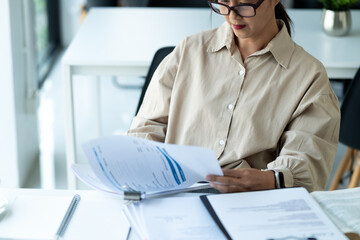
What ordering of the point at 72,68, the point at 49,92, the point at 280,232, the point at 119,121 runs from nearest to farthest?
Result: the point at 280,232 < the point at 72,68 < the point at 119,121 < the point at 49,92

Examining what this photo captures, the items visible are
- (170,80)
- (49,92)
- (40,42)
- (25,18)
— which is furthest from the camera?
(40,42)

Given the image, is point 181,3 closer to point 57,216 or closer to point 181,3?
point 181,3

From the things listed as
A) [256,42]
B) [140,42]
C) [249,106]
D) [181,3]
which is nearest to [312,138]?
[249,106]

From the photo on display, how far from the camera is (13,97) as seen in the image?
2527 millimetres

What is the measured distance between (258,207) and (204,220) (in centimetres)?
11

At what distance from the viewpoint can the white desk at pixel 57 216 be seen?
1.08 m

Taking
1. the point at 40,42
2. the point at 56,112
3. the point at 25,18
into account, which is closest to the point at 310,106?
the point at 25,18

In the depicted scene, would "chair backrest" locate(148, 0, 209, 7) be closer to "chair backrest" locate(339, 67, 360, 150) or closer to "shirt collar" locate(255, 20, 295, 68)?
"chair backrest" locate(339, 67, 360, 150)

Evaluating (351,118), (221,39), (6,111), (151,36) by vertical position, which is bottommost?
(6,111)

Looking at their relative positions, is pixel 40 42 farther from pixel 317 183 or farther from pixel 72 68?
pixel 317 183

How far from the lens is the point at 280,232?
1.02m

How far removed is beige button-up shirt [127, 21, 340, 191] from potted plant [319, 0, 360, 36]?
3.40 ft

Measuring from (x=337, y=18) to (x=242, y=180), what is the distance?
1491 mm

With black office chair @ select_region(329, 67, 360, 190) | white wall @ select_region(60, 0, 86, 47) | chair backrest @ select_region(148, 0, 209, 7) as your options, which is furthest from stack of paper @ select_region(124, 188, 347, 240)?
white wall @ select_region(60, 0, 86, 47)
